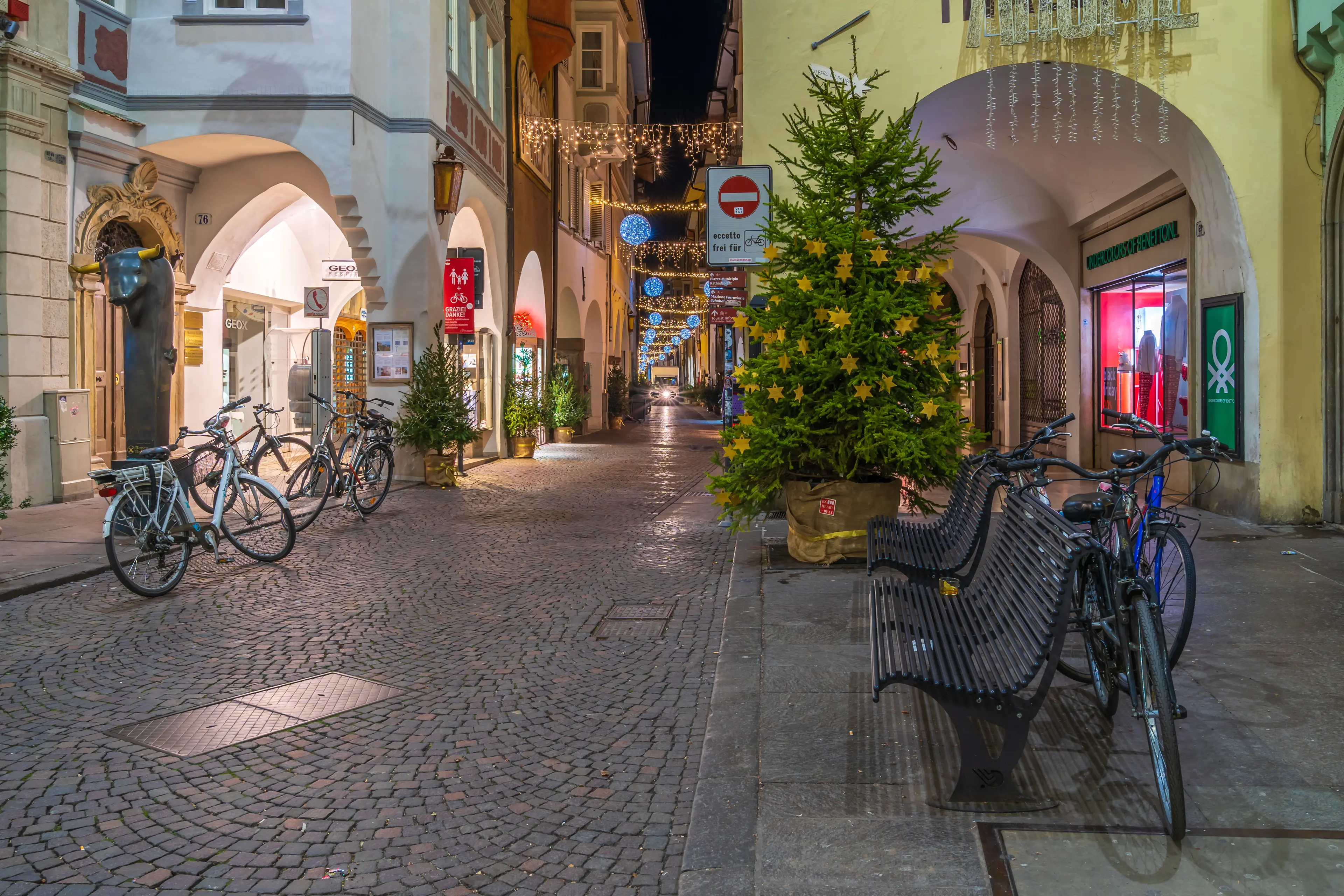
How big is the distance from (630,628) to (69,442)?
8.83 m

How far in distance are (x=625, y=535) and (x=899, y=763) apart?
620 centimetres

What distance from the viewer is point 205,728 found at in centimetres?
428

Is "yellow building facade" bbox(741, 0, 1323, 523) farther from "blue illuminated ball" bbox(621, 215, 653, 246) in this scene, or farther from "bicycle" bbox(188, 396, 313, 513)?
"blue illuminated ball" bbox(621, 215, 653, 246)

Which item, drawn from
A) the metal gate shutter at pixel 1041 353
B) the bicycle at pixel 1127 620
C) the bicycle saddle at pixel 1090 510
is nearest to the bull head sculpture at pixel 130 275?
the bicycle at pixel 1127 620

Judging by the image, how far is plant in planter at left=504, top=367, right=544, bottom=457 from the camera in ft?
65.2

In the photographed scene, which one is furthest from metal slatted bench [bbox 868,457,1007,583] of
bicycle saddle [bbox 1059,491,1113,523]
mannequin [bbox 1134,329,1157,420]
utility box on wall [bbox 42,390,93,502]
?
utility box on wall [bbox 42,390,93,502]

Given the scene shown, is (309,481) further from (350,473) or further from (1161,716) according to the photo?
(1161,716)

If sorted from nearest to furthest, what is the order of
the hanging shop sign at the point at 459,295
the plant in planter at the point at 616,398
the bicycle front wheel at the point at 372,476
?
1. the bicycle front wheel at the point at 372,476
2. the hanging shop sign at the point at 459,295
3. the plant in planter at the point at 616,398

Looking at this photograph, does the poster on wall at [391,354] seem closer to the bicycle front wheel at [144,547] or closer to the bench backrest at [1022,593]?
the bicycle front wheel at [144,547]

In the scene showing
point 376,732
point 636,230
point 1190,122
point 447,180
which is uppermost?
point 636,230

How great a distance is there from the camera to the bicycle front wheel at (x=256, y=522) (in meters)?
8.16

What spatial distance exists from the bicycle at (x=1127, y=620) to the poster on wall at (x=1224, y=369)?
18.8 feet

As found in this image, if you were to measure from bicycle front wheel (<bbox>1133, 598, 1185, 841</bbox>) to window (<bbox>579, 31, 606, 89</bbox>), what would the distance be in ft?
102

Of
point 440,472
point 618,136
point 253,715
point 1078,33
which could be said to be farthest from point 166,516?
point 618,136
